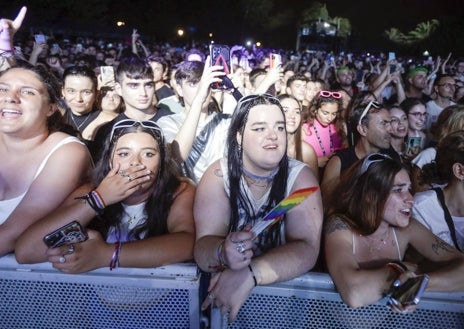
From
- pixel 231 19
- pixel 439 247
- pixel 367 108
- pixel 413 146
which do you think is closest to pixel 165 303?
pixel 439 247

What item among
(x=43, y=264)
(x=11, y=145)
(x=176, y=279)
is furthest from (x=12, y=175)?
(x=176, y=279)

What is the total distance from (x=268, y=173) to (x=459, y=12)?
58.6 meters

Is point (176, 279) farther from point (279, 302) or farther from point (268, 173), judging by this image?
point (268, 173)

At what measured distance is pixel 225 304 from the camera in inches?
65.8

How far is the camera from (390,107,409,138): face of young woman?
4203 mm

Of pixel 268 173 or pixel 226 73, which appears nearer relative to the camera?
pixel 268 173

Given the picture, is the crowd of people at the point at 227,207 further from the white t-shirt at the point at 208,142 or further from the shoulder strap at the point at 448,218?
the white t-shirt at the point at 208,142

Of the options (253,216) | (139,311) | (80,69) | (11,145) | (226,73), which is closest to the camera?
(139,311)

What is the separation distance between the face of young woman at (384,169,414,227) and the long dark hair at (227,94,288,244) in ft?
1.98

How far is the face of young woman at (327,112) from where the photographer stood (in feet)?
15.9

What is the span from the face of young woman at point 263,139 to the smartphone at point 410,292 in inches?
34.2

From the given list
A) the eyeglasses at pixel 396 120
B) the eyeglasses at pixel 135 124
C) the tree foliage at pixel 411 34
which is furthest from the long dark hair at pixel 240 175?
the tree foliage at pixel 411 34

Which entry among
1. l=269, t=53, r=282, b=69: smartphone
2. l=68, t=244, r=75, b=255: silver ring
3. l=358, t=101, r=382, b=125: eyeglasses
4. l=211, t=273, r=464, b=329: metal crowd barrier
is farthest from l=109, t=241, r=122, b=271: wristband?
l=358, t=101, r=382, b=125: eyeglasses

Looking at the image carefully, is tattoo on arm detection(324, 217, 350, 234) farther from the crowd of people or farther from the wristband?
the wristband
